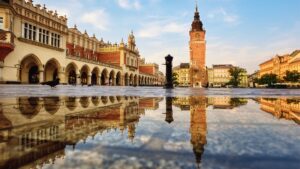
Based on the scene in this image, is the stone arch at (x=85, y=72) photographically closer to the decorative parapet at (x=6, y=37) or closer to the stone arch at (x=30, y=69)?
→ the stone arch at (x=30, y=69)

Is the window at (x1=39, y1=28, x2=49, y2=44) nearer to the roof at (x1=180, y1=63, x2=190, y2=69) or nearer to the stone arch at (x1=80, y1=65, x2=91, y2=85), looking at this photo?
the stone arch at (x1=80, y1=65, x2=91, y2=85)

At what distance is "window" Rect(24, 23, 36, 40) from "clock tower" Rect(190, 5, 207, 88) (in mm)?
45569

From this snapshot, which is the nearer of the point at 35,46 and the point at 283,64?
the point at 35,46

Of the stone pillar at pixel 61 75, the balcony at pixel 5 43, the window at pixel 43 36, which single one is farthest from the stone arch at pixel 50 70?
the balcony at pixel 5 43

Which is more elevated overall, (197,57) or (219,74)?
(197,57)

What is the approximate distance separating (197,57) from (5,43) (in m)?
52.6

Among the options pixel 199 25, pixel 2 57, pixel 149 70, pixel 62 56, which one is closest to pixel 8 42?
pixel 2 57

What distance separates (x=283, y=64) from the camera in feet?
302

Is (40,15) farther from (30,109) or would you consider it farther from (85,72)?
(30,109)

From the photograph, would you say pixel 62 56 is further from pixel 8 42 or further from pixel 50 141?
pixel 50 141

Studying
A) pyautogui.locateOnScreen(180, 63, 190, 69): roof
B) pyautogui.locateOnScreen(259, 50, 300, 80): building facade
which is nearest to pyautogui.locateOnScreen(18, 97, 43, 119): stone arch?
pyautogui.locateOnScreen(259, 50, 300, 80): building facade

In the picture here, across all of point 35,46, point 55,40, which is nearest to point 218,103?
point 35,46

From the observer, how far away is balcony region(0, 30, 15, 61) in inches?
892

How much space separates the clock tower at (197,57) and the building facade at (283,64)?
30939 millimetres
